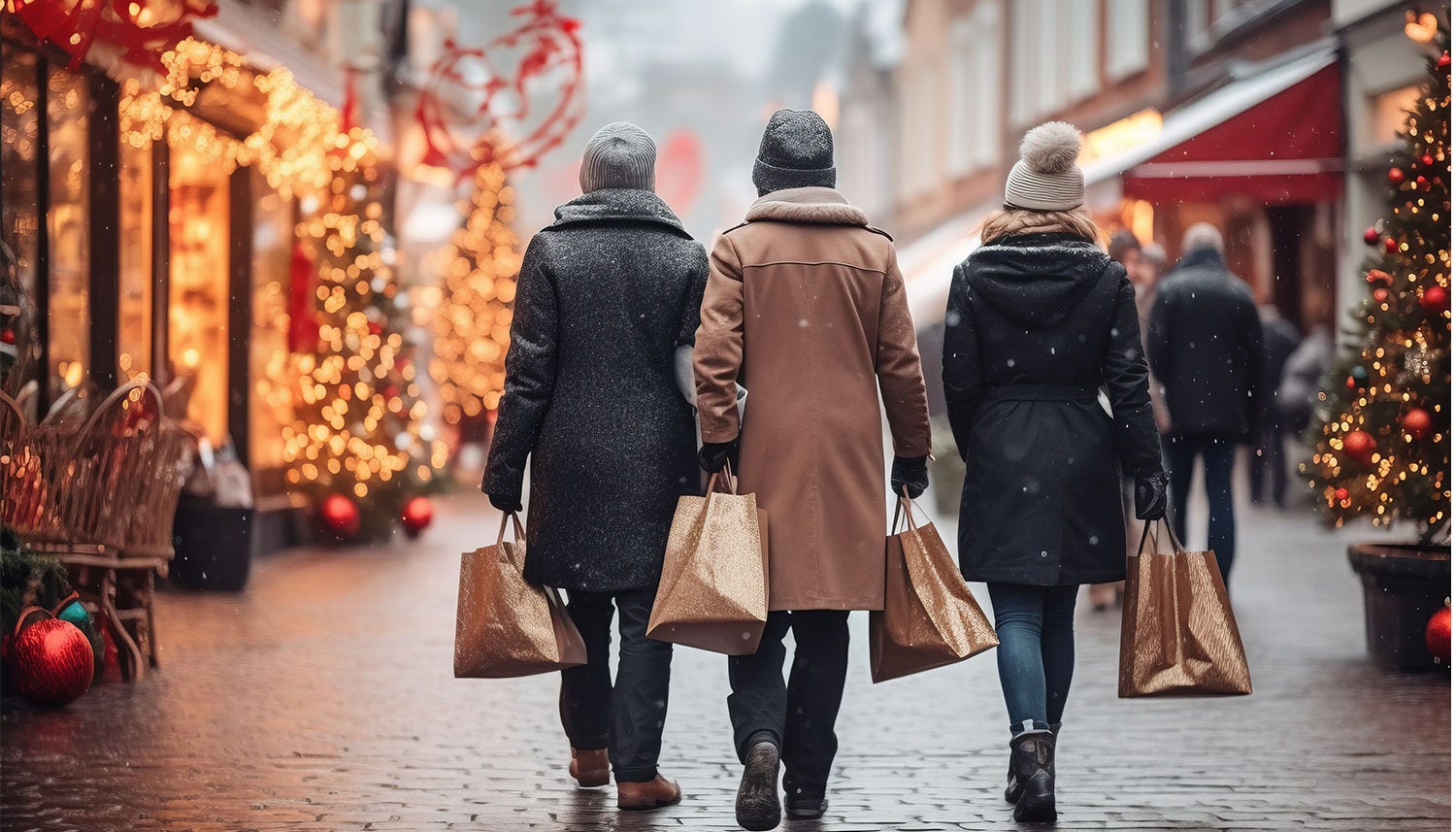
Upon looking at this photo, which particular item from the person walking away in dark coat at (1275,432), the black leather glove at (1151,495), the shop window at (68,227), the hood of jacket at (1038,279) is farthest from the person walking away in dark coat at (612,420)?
the person walking away in dark coat at (1275,432)

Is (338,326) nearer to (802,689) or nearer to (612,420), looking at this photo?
(612,420)

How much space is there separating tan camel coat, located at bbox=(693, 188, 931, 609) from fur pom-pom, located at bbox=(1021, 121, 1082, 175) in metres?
0.55

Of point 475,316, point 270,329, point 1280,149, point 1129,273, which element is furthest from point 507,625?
point 475,316

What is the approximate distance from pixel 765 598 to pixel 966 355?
95 centimetres

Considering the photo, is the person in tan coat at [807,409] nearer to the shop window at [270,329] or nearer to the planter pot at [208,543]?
the planter pot at [208,543]

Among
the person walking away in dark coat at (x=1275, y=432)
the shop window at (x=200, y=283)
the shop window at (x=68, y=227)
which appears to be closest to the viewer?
the shop window at (x=68, y=227)

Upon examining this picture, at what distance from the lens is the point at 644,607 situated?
5605 mm

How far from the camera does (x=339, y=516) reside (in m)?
13.8

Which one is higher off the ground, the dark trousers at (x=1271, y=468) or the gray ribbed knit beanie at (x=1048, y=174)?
the gray ribbed knit beanie at (x=1048, y=174)

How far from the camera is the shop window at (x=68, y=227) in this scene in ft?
33.4

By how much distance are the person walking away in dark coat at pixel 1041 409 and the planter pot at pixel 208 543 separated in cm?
610

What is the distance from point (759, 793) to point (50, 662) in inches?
122

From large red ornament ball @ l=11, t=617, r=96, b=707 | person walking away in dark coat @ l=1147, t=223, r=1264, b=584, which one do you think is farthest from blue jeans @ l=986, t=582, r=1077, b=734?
person walking away in dark coat @ l=1147, t=223, r=1264, b=584

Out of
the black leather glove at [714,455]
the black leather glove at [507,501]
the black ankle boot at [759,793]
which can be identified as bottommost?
the black ankle boot at [759,793]
